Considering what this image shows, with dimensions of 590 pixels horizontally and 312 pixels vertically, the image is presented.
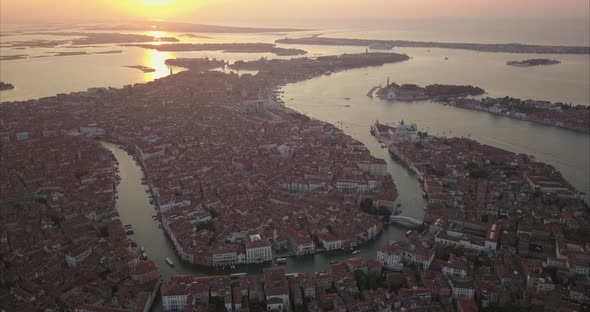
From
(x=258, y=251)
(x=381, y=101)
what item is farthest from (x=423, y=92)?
(x=258, y=251)

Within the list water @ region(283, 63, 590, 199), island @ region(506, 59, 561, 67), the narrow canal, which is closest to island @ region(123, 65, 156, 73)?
water @ region(283, 63, 590, 199)

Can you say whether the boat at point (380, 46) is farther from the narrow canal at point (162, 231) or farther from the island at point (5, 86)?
the narrow canal at point (162, 231)

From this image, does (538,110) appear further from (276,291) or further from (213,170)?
(276,291)

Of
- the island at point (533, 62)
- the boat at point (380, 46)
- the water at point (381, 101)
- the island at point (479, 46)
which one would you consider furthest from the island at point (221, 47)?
the island at point (533, 62)

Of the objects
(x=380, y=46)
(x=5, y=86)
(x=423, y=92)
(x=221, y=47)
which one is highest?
(x=380, y=46)

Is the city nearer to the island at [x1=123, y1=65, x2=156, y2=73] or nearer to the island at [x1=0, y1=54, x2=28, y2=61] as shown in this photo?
the island at [x1=123, y1=65, x2=156, y2=73]

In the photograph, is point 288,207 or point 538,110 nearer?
point 288,207

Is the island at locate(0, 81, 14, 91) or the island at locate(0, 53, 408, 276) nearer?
the island at locate(0, 53, 408, 276)
